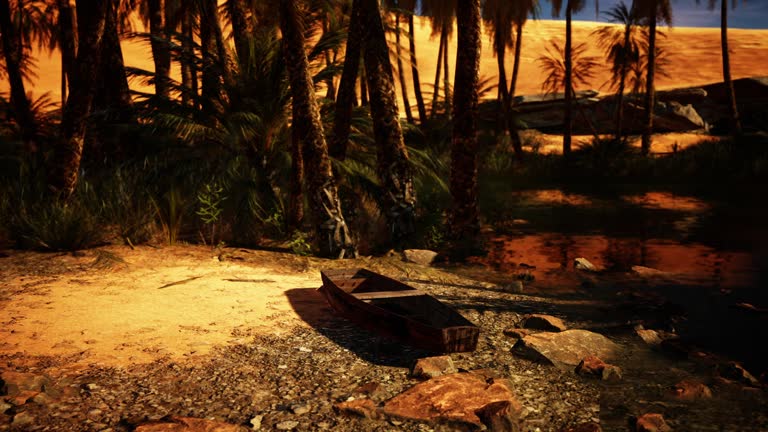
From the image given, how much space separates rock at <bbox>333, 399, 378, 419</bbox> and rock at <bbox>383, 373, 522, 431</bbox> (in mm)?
136

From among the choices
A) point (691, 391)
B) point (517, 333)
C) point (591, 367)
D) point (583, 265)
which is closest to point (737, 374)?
point (691, 391)

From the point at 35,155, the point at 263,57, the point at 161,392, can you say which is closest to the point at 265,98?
the point at 263,57

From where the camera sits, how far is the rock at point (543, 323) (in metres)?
8.39

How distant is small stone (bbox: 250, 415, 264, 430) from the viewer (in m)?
5.55

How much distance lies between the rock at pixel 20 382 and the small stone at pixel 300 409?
6.75 ft

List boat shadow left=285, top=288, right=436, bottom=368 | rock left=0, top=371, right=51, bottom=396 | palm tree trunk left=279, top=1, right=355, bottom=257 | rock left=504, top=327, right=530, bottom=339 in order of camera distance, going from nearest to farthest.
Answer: rock left=0, top=371, right=51, bottom=396 < boat shadow left=285, top=288, right=436, bottom=368 < rock left=504, top=327, right=530, bottom=339 < palm tree trunk left=279, top=1, right=355, bottom=257

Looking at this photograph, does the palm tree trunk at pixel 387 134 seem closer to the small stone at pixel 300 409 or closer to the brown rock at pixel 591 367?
the brown rock at pixel 591 367

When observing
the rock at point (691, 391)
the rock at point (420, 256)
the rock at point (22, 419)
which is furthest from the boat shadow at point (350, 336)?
the rock at point (22, 419)

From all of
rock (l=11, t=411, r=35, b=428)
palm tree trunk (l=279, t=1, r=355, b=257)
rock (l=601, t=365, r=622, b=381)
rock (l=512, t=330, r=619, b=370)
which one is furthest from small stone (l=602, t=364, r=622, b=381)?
palm tree trunk (l=279, t=1, r=355, b=257)

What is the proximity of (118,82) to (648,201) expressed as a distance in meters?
14.9

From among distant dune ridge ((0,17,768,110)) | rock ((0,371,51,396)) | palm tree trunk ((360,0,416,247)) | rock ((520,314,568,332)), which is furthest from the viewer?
distant dune ridge ((0,17,768,110))

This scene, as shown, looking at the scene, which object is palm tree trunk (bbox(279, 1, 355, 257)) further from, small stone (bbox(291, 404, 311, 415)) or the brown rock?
small stone (bbox(291, 404, 311, 415))

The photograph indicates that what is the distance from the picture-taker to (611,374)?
6910mm

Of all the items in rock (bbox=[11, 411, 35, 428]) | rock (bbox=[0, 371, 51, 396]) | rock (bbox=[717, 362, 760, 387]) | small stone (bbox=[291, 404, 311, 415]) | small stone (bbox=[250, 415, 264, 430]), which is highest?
rock (bbox=[0, 371, 51, 396])
